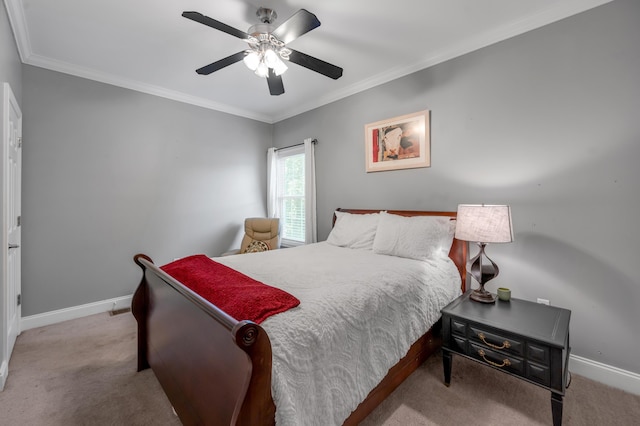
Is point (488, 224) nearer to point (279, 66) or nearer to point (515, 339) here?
point (515, 339)

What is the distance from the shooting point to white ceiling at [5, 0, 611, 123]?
2.00m

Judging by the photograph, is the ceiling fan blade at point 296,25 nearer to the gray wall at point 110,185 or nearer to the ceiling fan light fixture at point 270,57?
the ceiling fan light fixture at point 270,57

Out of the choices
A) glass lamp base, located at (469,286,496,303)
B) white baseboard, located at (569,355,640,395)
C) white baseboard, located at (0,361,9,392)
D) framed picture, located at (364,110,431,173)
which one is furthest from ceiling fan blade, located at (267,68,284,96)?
white baseboard, located at (569,355,640,395)

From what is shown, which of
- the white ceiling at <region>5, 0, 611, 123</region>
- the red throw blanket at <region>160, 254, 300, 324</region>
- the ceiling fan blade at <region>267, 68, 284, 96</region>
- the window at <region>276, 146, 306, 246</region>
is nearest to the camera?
the red throw blanket at <region>160, 254, 300, 324</region>

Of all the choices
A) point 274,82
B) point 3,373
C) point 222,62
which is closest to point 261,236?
point 274,82

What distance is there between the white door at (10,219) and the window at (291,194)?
2770 millimetres

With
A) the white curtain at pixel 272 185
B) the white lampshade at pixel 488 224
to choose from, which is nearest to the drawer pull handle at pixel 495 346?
the white lampshade at pixel 488 224

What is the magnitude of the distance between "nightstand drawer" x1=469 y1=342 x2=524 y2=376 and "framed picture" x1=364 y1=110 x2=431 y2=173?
1.72 meters

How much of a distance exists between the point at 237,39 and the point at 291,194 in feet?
7.72

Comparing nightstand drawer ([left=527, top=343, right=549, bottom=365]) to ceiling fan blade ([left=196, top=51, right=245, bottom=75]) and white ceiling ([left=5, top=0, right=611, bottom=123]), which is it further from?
ceiling fan blade ([left=196, top=51, right=245, bottom=75])

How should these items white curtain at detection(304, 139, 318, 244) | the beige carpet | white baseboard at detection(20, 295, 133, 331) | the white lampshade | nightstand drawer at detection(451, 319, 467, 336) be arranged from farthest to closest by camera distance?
white curtain at detection(304, 139, 318, 244)
white baseboard at detection(20, 295, 133, 331)
the white lampshade
nightstand drawer at detection(451, 319, 467, 336)
the beige carpet

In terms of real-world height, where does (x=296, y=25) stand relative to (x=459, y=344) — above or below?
above

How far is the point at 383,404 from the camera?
1654 millimetres

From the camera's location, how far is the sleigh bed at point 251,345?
92 cm
